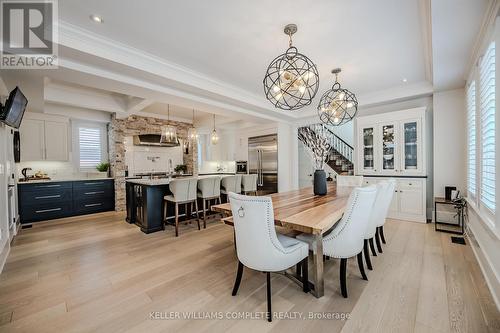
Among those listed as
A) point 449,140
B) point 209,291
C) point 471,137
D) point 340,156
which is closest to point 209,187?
point 209,291

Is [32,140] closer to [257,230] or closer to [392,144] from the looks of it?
[257,230]

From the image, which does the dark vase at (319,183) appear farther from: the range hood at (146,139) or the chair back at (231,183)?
the range hood at (146,139)

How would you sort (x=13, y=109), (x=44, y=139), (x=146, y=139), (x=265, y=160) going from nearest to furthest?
(x=13, y=109), (x=44, y=139), (x=146, y=139), (x=265, y=160)

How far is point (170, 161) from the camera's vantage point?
6.89 metres

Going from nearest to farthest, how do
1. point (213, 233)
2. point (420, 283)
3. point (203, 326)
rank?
point (203, 326) → point (420, 283) → point (213, 233)

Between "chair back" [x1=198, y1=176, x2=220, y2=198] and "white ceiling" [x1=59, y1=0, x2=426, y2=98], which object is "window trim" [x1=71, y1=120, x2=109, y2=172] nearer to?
"chair back" [x1=198, y1=176, x2=220, y2=198]

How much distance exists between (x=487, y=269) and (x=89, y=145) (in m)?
7.72

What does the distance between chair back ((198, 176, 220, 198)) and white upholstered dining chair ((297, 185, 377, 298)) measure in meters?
2.59

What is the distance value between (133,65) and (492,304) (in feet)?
14.5

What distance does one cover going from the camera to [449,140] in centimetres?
387

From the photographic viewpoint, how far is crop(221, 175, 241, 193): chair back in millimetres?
4543

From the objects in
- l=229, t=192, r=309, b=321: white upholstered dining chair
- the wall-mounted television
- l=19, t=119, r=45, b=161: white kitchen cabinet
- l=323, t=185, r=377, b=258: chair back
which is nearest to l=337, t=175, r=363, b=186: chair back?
l=323, t=185, r=377, b=258: chair back

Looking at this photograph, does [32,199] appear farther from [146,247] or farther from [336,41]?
[336,41]

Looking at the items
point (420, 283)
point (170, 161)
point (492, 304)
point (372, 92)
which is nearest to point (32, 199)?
point (170, 161)
